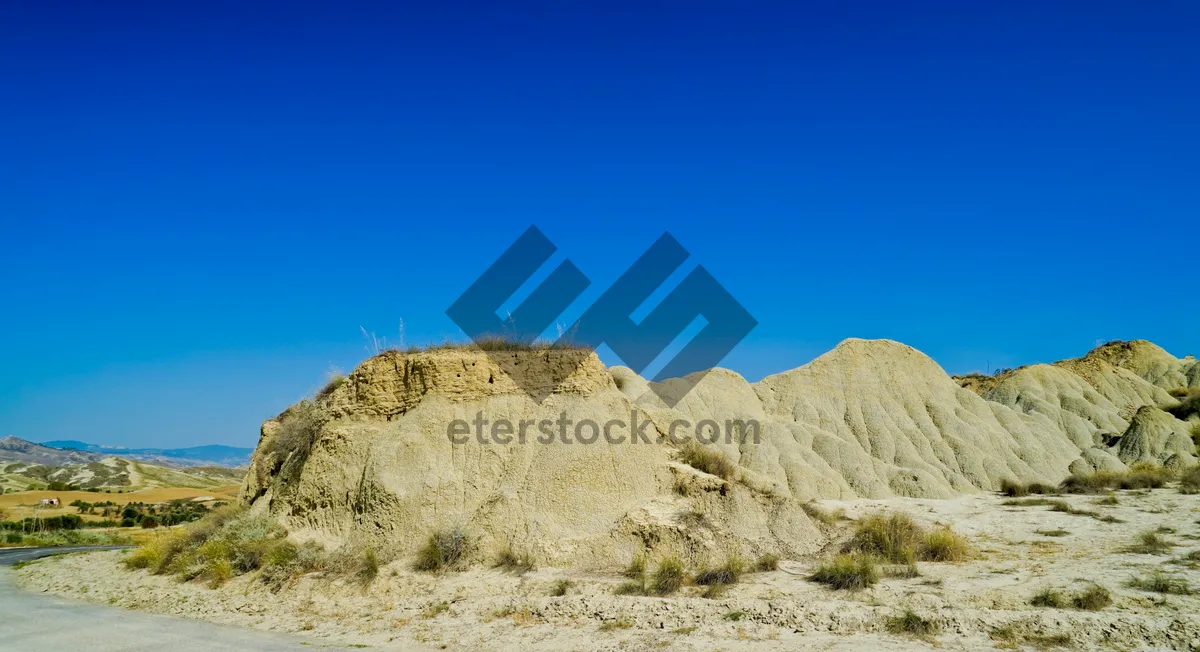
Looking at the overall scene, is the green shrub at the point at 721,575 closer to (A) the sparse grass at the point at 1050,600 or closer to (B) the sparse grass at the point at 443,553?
(B) the sparse grass at the point at 443,553

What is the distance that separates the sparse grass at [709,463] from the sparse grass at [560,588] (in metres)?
4.81

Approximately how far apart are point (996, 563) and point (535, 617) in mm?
9252

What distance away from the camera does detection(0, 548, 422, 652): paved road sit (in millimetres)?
10250

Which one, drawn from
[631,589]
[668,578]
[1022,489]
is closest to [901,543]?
[668,578]

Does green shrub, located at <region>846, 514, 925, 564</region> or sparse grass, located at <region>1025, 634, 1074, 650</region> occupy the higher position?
green shrub, located at <region>846, 514, 925, 564</region>

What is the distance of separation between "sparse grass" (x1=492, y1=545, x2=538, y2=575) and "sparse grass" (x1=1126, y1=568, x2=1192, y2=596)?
9.77 meters

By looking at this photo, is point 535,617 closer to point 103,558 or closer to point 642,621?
point 642,621

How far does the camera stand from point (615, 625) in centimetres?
1051

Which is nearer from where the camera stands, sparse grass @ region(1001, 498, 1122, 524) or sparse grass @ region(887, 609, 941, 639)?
sparse grass @ region(887, 609, 941, 639)

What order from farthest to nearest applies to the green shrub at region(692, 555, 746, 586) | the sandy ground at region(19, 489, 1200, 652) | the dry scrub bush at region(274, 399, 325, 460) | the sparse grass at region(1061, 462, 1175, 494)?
the sparse grass at region(1061, 462, 1175, 494) → the dry scrub bush at region(274, 399, 325, 460) → the green shrub at region(692, 555, 746, 586) → the sandy ground at region(19, 489, 1200, 652)

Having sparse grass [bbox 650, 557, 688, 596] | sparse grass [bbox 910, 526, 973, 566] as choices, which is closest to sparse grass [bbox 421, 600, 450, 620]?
sparse grass [bbox 650, 557, 688, 596]

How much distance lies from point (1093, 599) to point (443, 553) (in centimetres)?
1015

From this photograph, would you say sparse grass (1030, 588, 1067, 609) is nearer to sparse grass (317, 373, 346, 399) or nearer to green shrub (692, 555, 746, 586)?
green shrub (692, 555, 746, 586)

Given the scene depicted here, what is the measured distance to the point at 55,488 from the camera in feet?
195
